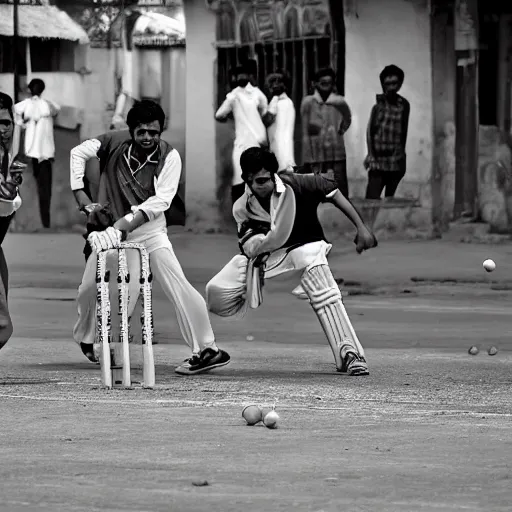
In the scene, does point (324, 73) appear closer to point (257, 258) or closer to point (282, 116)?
point (282, 116)

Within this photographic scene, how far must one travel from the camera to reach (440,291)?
55.6ft

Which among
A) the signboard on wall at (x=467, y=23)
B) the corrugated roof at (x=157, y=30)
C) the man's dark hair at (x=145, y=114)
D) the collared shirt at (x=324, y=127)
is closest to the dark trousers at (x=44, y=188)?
the corrugated roof at (x=157, y=30)

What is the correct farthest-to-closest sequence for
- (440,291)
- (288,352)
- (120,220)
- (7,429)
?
(440,291), (288,352), (120,220), (7,429)

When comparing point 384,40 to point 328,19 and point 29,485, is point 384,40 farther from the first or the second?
point 29,485

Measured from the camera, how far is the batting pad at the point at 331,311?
432 inches

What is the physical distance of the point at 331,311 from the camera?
11008mm

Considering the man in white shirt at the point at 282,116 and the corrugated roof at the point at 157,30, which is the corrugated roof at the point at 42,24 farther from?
the man in white shirt at the point at 282,116

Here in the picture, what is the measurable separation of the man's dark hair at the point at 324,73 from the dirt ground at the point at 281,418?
4355mm

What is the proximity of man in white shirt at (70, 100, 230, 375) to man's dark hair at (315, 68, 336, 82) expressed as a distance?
367 inches

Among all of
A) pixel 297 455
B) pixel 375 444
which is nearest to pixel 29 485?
pixel 297 455

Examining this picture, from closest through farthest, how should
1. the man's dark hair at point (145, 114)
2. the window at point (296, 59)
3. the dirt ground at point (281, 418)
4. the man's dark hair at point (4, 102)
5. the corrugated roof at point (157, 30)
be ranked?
the dirt ground at point (281, 418) < the man's dark hair at point (4, 102) < the man's dark hair at point (145, 114) < the window at point (296, 59) < the corrugated roof at point (157, 30)

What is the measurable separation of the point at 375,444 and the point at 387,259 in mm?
11074

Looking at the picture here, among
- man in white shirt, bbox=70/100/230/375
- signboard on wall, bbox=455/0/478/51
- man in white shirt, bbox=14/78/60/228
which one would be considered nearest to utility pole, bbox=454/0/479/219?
signboard on wall, bbox=455/0/478/51

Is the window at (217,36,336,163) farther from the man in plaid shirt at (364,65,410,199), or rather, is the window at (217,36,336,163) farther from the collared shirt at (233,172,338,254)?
the collared shirt at (233,172,338,254)
